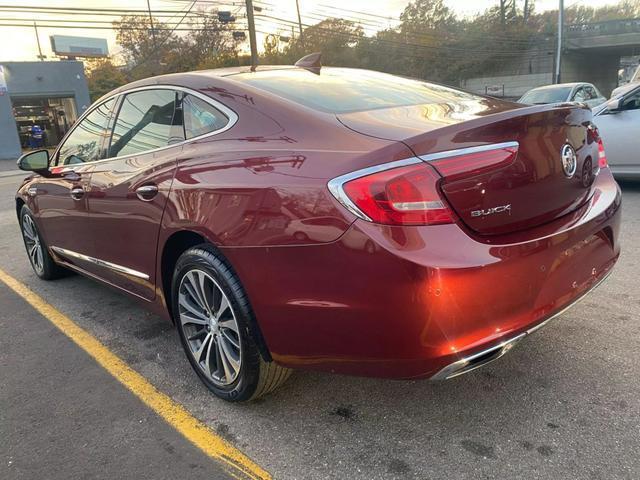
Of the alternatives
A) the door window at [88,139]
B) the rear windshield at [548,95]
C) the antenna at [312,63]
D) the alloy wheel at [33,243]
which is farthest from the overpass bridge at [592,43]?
the door window at [88,139]

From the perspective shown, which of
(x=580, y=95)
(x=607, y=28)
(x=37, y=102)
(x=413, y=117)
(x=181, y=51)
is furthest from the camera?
(x=181, y=51)

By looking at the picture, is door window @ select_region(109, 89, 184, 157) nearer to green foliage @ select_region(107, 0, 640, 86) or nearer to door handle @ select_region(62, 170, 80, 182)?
door handle @ select_region(62, 170, 80, 182)

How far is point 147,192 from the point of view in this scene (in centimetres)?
292

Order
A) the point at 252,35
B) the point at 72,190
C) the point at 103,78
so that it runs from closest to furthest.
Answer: the point at 72,190 → the point at 252,35 → the point at 103,78

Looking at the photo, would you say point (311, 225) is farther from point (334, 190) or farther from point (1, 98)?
point (1, 98)

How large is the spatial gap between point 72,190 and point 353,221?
260 cm

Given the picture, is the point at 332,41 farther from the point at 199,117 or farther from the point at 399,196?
the point at 399,196

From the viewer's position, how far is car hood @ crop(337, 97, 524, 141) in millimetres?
2152

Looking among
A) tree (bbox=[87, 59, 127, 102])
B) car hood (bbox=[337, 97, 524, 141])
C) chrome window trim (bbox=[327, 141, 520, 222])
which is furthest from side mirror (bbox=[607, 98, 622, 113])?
tree (bbox=[87, 59, 127, 102])

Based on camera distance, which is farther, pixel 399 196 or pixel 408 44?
pixel 408 44

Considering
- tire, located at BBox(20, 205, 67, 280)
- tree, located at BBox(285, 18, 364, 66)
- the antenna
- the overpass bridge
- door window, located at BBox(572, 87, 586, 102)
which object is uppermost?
tree, located at BBox(285, 18, 364, 66)

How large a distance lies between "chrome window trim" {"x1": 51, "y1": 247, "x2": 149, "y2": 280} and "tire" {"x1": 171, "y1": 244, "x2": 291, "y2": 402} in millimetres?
433

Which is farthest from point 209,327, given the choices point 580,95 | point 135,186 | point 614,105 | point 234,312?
point 580,95

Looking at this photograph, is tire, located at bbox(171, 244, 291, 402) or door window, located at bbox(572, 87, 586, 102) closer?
tire, located at bbox(171, 244, 291, 402)
